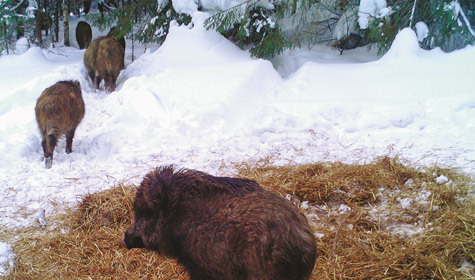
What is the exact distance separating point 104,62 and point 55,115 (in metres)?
2.87

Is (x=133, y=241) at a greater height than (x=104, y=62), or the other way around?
(x=104, y=62)

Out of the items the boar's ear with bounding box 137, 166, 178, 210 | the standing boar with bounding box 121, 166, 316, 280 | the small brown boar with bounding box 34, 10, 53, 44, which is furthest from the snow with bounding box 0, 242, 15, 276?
the small brown boar with bounding box 34, 10, 53, 44

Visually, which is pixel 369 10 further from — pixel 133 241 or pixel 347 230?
pixel 133 241

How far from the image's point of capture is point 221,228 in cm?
184

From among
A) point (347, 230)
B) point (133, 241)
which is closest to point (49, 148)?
point (133, 241)

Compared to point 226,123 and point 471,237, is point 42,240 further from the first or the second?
point 471,237

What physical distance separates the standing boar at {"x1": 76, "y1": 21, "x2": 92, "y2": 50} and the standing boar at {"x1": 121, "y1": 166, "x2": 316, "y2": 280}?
895 centimetres

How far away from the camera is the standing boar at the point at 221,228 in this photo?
1.71m

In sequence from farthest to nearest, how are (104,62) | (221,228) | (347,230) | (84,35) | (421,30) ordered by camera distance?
(84,35) → (104,62) → (421,30) → (347,230) → (221,228)

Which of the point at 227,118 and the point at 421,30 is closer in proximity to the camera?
the point at 227,118

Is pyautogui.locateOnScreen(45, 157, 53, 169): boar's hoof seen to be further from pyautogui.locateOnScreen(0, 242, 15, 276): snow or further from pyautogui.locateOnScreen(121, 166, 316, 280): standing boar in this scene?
pyautogui.locateOnScreen(121, 166, 316, 280): standing boar

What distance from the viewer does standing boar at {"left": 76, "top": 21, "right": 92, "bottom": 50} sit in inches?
379

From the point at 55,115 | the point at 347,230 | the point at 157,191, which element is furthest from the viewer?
the point at 55,115

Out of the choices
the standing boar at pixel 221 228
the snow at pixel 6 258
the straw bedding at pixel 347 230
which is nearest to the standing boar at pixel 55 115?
the straw bedding at pixel 347 230
